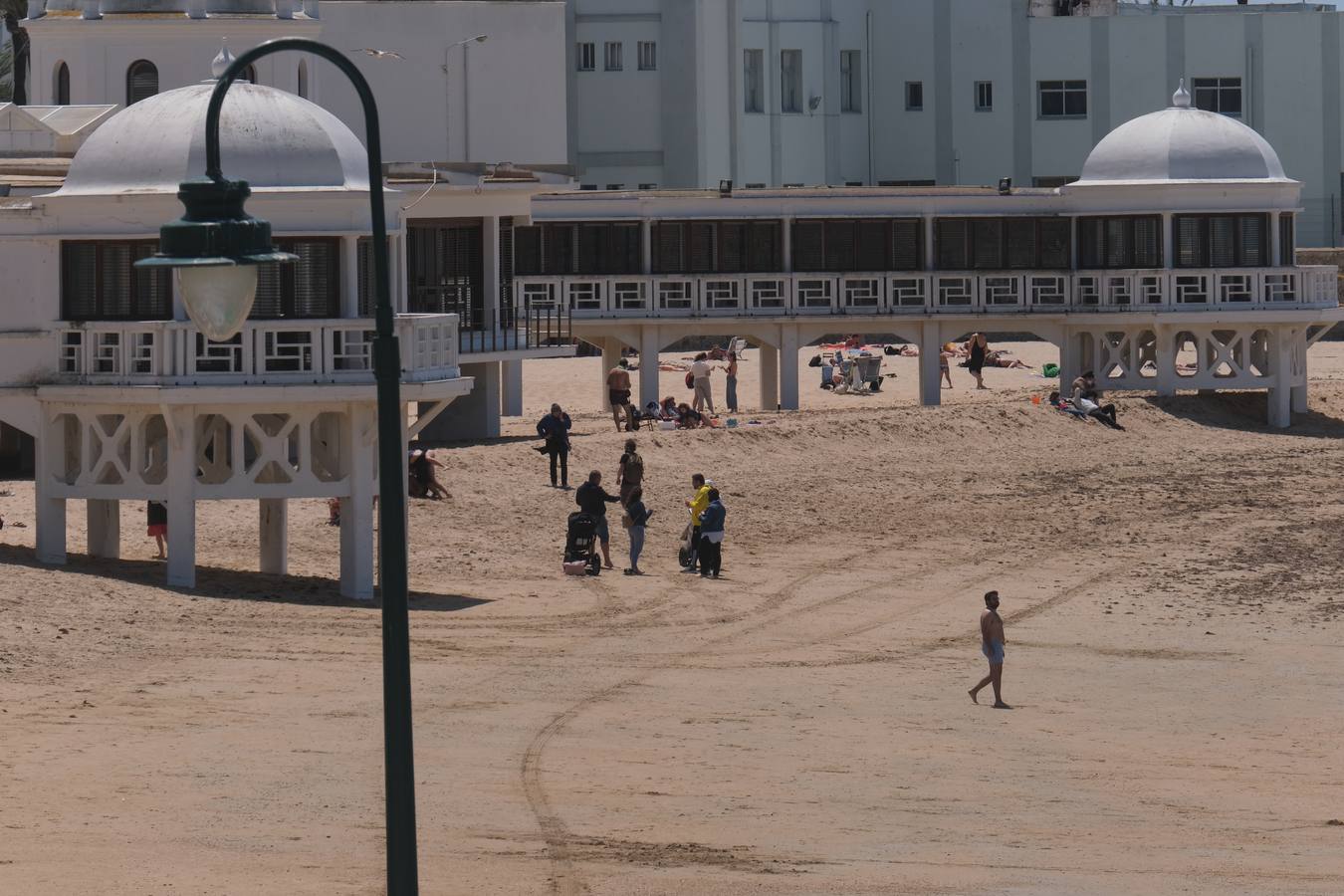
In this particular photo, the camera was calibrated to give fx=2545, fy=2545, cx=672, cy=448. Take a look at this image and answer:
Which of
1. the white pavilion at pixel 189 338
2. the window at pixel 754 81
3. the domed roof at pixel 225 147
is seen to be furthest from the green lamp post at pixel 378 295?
the window at pixel 754 81

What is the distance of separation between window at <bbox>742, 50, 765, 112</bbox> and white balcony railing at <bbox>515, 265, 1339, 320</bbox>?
24.1 m

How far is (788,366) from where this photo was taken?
48.9 meters

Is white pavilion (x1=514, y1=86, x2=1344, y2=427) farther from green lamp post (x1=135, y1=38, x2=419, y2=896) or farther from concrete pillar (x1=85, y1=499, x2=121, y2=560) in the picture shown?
green lamp post (x1=135, y1=38, x2=419, y2=896)

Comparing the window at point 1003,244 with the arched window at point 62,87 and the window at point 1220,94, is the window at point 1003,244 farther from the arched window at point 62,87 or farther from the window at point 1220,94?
the window at point 1220,94

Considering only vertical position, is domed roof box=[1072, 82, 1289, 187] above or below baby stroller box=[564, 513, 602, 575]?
above

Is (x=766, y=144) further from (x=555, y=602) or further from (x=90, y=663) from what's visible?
(x=90, y=663)

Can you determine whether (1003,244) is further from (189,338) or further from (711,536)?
(189,338)

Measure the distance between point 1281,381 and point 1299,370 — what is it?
1003 mm

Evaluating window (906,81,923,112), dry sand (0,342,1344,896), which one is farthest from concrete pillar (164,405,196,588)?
window (906,81,923,112)

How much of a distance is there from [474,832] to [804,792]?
307 centimetres

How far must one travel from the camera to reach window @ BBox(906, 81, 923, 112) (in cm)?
7575

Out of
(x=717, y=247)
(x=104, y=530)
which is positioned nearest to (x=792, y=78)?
(x=717, y=247)

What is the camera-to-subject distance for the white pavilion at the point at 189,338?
2820 cm

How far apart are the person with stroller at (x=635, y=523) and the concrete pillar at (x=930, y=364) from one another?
58.8 feet
